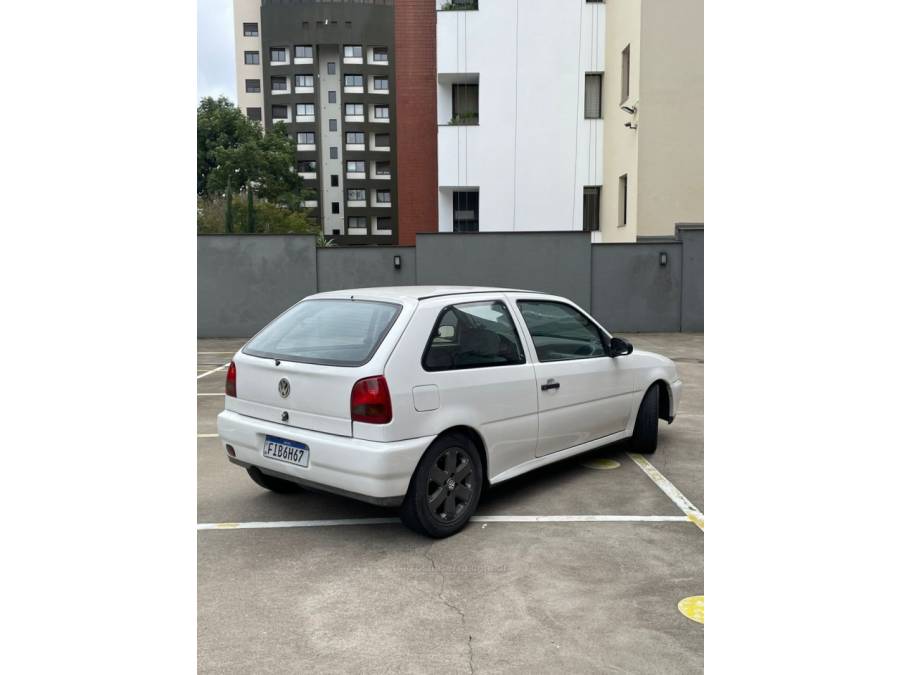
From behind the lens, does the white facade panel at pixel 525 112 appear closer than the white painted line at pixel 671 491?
No

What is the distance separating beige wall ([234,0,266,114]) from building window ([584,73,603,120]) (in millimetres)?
54990

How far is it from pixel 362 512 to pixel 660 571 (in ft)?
6.94

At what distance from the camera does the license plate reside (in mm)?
4277

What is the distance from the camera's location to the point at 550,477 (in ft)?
18.8

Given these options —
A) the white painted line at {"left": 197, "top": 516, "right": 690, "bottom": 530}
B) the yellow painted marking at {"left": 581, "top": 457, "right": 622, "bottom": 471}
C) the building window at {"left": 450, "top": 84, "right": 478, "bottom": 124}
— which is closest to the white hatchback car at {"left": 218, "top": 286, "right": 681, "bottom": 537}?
the white painted line at {"left": 197, "top": 516, "right": 690, "bottom": 530}

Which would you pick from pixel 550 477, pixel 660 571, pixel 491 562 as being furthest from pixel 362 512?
pixel 660 571

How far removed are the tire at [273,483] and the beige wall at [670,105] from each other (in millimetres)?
16768

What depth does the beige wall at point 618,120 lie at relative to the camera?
19.9 metres

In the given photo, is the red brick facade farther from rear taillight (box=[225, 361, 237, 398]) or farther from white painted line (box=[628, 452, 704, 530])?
rear taillight (box=[225, 361, 237, 398])

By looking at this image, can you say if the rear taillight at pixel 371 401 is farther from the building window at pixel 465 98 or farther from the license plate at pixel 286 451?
the building window at pixel 465 98

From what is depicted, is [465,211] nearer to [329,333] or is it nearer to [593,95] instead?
[593,95]

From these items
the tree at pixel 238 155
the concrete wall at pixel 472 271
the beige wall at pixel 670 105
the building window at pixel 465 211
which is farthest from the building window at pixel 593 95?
the tree at pixel 238 155

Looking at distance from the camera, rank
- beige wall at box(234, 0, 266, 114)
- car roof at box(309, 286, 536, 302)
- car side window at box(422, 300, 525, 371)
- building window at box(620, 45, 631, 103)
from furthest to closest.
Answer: beige wall at box(234, 0, 266, 114) < building window at box(620, 45, 631, 103) < car roof at box(309, 286, 536, 302) < car side window at box(422, 300, 525, 371)

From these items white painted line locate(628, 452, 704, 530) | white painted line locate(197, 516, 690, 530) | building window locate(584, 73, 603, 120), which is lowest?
white painted line locate(197, 516, 690, 530)
